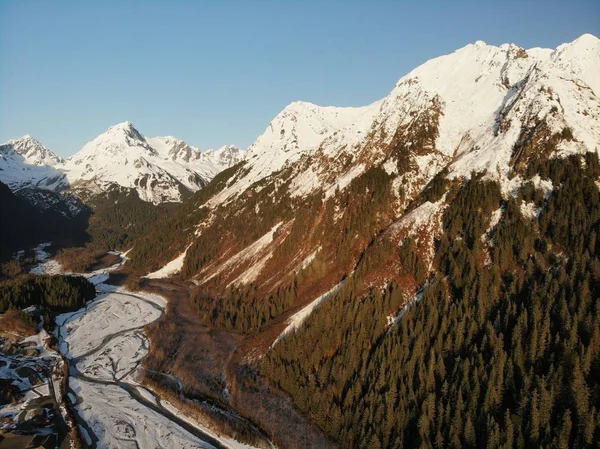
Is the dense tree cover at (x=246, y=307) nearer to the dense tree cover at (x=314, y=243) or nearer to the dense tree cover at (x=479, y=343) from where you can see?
the dense tree cover at (x=314, y=243)

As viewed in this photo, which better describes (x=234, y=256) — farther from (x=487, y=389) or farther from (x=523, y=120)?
(x=487, y=389)

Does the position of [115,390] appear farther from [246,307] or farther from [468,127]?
[468,127]

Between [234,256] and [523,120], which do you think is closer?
[523,120]

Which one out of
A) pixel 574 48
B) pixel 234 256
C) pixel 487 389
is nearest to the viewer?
pixel 487 389

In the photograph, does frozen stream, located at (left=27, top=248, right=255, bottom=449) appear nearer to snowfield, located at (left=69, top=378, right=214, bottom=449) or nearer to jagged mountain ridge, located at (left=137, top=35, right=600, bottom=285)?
snowfield, located at (left=69, top=378, right=214, bottom=449)

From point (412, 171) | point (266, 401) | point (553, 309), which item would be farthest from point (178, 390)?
point (412, 171)

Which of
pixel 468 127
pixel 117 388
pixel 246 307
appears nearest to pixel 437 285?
pixel 246 307

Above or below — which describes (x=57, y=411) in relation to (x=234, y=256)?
below
